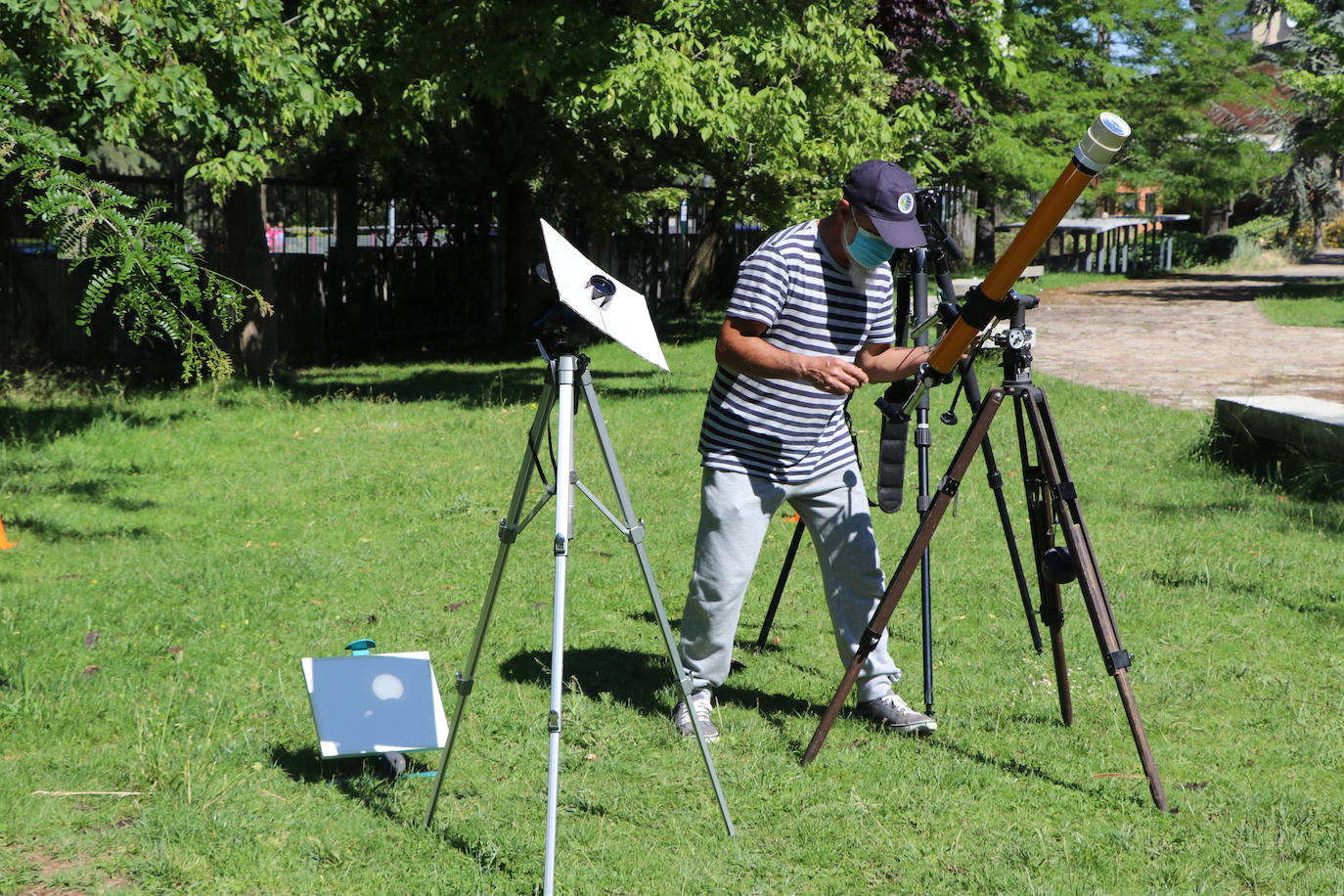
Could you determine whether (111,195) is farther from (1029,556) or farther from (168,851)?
(1029,556)

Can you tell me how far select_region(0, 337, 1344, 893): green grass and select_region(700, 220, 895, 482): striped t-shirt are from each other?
99 centimetres

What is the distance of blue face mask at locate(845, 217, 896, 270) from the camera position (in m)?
4.04

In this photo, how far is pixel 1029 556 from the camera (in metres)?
6.92

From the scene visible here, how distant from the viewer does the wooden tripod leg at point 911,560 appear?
4.03 meters

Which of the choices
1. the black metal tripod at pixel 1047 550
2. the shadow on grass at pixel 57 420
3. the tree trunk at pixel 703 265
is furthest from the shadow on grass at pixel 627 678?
the tree trunk at pixel 703 265

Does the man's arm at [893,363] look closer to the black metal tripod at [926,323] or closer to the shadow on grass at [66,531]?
the black metal tripod at [926,323]

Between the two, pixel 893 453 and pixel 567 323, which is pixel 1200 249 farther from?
pixel 567 323

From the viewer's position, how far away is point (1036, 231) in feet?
10.6

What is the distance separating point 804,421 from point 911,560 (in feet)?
1.88

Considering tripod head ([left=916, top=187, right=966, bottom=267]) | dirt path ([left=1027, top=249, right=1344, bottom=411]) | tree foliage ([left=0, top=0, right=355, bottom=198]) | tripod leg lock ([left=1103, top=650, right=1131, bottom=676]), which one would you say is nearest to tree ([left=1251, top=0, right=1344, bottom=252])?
dirt path ([left=1027, top=249, right=1344, bottom=411])

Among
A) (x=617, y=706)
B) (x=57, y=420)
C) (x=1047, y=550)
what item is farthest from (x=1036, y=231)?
(x=57, y=420)

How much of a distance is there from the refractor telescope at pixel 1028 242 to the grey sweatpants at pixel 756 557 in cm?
61

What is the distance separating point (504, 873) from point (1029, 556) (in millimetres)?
4168

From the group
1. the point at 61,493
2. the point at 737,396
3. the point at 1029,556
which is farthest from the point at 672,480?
the point at 737,396
